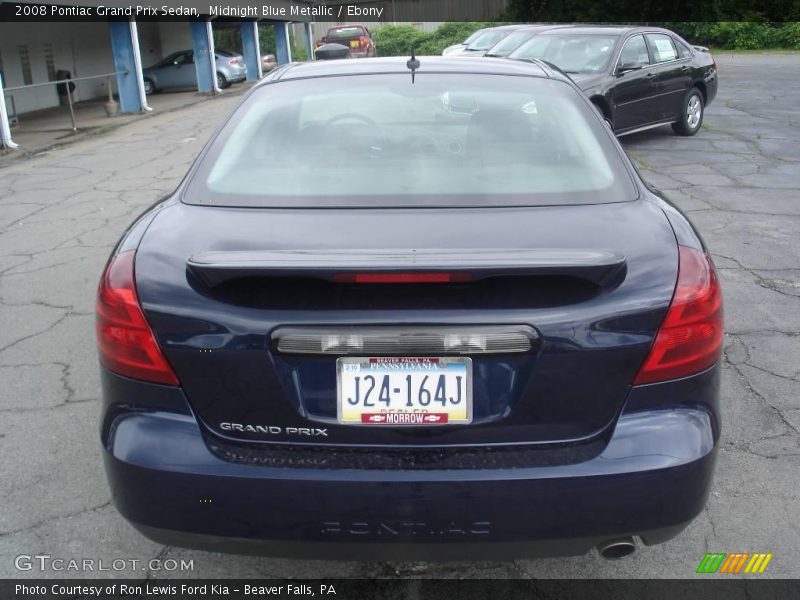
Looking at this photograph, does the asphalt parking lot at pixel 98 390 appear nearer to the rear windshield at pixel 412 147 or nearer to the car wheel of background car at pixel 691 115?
the car wheel of background car at pixel 691 115

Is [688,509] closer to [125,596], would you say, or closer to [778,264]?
[125,596]

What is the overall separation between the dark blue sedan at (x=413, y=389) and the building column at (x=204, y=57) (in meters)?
21.4

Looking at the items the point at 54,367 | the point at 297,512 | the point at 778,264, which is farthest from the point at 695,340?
the point at 778,264

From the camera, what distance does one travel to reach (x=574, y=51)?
1053cm

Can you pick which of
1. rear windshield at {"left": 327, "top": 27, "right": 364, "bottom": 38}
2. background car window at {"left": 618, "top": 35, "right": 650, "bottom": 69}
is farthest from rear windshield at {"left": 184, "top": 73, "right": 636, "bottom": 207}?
rear windshield at {"left": 327, "top": 27, "right": 364, "bottom": 38}

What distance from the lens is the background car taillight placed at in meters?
2.06

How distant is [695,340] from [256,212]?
131 cm

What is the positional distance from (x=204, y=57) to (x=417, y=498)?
870 inches

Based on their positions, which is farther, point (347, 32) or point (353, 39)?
point (347, 32)

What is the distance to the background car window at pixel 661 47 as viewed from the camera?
10773 millimetres

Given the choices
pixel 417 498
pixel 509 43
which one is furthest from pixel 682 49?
pixel 417 498

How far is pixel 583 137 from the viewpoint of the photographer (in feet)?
9.35

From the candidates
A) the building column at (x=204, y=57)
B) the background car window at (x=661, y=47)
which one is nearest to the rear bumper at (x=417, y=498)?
the background car window at (x=661, y=47)

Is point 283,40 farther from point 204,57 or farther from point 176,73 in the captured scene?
point 204,57
